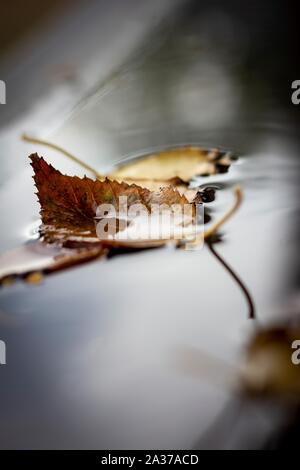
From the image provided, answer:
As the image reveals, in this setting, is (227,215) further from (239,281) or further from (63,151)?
(63,151)

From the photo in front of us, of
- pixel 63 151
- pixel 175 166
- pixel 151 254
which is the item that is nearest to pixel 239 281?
pixel 151 254

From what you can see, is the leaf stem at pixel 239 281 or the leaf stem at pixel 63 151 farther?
the leaf stem at pixel 63 151

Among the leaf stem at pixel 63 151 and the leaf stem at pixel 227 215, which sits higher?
the leaf stem at pixel 63 151

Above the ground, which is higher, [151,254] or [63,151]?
[63,151]

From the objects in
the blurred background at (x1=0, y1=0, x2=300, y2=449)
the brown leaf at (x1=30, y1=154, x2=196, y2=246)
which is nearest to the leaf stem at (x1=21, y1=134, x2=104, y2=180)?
the blurred background at (x1=0, y1=0, x2=300, y2=449)

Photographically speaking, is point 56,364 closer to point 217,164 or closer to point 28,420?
point 28,420

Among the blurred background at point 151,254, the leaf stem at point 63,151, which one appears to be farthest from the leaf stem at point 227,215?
the leaf stem at point 63,151

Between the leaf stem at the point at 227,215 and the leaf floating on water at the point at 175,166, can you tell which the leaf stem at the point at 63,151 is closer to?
the leaf floating on water at the point at 175,166

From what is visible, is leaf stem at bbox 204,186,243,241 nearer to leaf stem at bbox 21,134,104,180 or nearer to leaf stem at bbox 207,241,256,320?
leaf stem at bbox 207,241,256,320

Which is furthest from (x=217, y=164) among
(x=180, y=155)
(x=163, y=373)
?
(x=163, y=373)

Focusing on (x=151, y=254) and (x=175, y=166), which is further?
(x=175, y=166)
